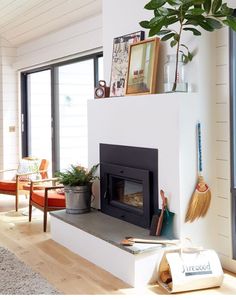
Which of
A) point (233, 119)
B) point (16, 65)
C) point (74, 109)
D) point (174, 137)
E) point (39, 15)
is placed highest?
point (39, 15)

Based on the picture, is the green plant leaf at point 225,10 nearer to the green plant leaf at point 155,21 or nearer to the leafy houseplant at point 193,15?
the leafy houseplant at point 193,15

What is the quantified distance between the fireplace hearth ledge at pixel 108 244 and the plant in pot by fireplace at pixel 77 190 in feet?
0.28

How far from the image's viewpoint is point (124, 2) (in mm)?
4098

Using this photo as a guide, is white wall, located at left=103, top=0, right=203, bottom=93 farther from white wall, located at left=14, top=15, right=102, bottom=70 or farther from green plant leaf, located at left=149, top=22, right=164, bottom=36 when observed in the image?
white wall, located at left=14, top=15, right=102, bottom=70

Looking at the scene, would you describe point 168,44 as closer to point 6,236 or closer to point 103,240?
point 103,240

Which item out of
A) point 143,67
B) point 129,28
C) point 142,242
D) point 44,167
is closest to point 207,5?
point 143,67

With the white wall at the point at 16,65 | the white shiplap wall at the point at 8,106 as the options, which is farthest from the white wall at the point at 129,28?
the white shiplap wall at the point at 8,106

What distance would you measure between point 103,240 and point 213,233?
2.96 ft

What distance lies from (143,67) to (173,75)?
35cm

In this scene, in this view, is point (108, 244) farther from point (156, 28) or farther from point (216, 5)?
point (216, 5)

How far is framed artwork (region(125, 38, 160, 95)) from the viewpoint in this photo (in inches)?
144

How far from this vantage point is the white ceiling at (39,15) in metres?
5.05

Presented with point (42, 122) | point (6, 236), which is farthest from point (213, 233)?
point (42, 122)

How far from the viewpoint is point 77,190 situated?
163 inches
